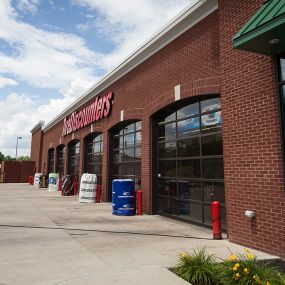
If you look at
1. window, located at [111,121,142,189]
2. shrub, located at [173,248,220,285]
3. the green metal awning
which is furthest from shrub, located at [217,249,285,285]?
window, located at [111,121,142,189]

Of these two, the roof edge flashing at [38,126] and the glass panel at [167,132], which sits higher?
the roof edge flashing at [38,126]

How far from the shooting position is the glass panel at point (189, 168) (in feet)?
35.7

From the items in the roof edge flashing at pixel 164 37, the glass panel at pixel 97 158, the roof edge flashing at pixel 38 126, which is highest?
the roof edge flashing at pixel 38 126

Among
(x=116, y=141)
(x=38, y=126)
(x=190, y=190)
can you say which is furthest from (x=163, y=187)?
(x=38, y=126)

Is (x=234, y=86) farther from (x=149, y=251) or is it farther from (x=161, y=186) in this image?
(x=161, y=186)

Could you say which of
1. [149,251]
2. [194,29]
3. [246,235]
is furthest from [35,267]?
[194,29]

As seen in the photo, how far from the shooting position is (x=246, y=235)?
298 inches

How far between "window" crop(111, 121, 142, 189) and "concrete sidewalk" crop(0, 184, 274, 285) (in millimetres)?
4165

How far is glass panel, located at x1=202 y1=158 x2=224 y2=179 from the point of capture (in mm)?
9773

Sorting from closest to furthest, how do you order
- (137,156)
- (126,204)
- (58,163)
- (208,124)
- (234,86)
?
(234,86)
(208,124)
(126,204)
(137,156)
(58,163)

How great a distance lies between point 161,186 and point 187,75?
4.80 m

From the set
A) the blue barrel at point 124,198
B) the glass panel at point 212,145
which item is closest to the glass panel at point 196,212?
the glass panel at point 212,145

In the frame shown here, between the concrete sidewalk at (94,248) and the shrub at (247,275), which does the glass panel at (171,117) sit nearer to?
the concrete sidewalk at (94,248)

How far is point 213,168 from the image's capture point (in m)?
10.1
